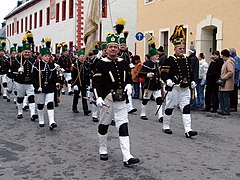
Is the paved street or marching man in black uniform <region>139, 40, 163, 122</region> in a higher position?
marching man in black uniform <region>139, 40, 163, 122</region>

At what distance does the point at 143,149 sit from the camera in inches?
286

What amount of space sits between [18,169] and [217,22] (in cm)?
1319

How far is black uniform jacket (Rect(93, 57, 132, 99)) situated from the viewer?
6449 millimetres

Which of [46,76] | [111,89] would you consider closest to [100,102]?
[111,89]

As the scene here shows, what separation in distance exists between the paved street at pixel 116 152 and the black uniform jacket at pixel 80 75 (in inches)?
54.5

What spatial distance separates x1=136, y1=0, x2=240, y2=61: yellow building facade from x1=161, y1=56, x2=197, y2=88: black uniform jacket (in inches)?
316

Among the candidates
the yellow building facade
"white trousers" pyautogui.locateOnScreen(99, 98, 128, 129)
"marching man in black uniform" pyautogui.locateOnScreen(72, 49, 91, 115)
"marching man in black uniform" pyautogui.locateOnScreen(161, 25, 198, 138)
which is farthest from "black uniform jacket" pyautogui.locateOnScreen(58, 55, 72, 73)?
"white trousers" pyautogui.locateOnScreen(99, 98, 128, 129)

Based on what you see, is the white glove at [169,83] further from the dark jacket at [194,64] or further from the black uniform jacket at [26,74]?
the dark jacket at [194,64]

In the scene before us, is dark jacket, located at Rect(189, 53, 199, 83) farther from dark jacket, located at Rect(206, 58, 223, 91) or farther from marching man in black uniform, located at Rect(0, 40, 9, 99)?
marching man in black uniform, located at Rect(0, 40, 9, 99)

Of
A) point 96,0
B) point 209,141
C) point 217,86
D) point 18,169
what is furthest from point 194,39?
point 18,169

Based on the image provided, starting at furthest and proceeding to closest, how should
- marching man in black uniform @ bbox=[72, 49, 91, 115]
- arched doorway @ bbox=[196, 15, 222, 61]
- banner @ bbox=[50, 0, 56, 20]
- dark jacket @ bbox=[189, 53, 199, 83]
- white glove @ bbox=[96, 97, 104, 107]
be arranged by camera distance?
banner @ bbox=[50, 0, 56, 20], arched doorway @ bbox=[196, 15, 222, 61], dark jacket @ bbox=[189, 53, 199, 83], marching man in black uniform @ bbox=[72, 49, 91, 115], white glove @ bbox=[96, 97, 104, 107]

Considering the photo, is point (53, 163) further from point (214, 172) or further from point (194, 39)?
point (194, 39)

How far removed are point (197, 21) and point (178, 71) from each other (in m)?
10.5

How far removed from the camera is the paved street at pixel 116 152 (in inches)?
228
